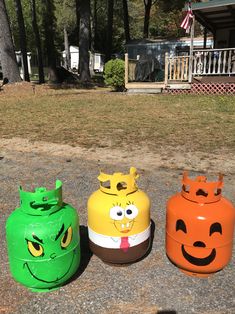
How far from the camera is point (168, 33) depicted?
185 feet

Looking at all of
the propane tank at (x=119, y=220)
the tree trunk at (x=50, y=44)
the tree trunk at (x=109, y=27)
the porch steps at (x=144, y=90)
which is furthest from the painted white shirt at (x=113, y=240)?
the tree trunk at (x=109, y=27)

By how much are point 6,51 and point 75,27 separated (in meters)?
39.6

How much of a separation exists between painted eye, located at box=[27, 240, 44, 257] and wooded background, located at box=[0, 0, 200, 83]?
16.9m

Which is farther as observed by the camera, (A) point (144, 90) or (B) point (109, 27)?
(B) point (109, 27)

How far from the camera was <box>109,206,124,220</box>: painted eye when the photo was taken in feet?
8.39

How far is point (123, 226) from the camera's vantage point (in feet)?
8.54

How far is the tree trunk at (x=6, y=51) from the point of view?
16.8m

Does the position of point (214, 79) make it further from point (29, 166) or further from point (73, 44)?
point (73, 44)

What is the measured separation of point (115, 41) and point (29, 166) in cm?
5355

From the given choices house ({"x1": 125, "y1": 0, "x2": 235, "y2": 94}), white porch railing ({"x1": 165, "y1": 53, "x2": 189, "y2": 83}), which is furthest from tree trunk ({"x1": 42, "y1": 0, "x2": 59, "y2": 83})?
white porch railing ({"x1": 165, "y1": 53, "x2": 189, "y2": 83})

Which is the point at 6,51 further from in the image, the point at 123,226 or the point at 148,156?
the point at 123,226

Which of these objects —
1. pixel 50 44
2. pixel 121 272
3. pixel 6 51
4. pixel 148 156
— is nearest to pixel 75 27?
pixel 50 44

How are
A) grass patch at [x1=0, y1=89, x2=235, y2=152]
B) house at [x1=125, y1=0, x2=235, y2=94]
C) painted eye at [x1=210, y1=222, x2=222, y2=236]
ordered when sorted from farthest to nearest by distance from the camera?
house at [x1=125, y1=0, x2=235, y2=94] < grass patch at [x1=0, y1=89, x2=235, y2=152] < painted eye at [x1=210, y1=222, x2=222, y2=236]

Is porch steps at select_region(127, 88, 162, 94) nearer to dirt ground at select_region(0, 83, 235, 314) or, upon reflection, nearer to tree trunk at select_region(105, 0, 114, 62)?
dirt ground at select_region(0, 83, 235, 314)
